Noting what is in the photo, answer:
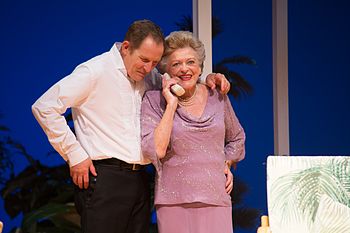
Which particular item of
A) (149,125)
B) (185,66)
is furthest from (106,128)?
(185,66)

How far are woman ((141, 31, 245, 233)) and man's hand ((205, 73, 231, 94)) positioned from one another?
12 centimetres

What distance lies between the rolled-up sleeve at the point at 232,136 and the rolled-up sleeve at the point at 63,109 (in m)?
0.70

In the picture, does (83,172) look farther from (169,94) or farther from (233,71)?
(233,71)

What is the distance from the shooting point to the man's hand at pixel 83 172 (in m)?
2.88

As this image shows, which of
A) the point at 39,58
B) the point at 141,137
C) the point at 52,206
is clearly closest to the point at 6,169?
the point at 52,206

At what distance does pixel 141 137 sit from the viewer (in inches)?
115

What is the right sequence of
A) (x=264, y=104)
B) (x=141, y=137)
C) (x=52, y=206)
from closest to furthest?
(x=141, y=137), (x=52, y=206), (x=264, y=104)

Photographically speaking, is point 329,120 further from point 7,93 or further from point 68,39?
point 7,93

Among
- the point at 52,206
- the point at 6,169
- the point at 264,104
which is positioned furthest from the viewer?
the point at 264,104

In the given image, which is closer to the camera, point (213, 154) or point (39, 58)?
point (213, 154)

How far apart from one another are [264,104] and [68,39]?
5.31 feet

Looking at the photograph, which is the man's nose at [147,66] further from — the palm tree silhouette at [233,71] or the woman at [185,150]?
the palm tree silhouette at [233,71]

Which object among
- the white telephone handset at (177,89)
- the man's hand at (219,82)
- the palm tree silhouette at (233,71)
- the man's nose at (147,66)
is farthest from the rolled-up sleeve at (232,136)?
the palm tree silhouette at (233,71)

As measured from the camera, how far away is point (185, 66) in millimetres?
2961
